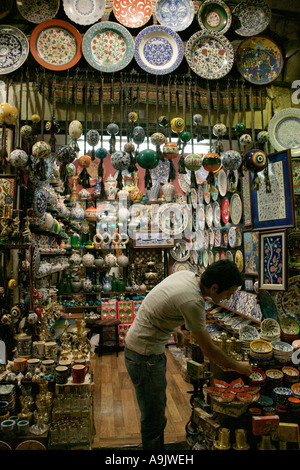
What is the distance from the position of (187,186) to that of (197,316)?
403cm

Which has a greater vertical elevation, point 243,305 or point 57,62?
point 57,62

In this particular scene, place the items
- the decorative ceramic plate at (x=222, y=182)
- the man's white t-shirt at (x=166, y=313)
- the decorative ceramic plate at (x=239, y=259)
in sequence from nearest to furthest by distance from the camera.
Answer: the man's white t-shirt at (x=166, y=313) → the decorative ceramic plate at (x=239, y=259) → the decorative ceramic plate at (x=222, y=182)

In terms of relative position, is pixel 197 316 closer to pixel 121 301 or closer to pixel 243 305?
pixel 243 305

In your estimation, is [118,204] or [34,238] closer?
[34,238]

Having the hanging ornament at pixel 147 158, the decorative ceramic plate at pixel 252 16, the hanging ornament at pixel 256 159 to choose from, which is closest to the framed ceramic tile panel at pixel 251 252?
the hanging ornament at pixel 256 159

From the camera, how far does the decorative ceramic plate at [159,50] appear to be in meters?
2.45

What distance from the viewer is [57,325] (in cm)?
406

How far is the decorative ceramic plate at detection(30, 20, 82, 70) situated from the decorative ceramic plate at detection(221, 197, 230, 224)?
2.21m

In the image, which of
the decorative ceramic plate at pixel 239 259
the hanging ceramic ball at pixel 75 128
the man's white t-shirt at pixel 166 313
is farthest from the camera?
the decorative ceramic plate at pixel 239 259

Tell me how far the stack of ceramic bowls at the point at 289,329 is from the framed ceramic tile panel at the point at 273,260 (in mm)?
311

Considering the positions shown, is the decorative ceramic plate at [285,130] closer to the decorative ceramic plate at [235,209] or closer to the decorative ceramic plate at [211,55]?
the decorative ceramic plate at [211,55]
